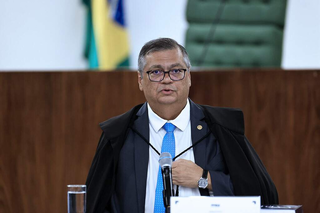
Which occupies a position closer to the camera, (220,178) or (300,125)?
(220,178)

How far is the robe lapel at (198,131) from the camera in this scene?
2.74 meters

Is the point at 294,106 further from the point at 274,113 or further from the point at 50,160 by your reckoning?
the point at 50,160

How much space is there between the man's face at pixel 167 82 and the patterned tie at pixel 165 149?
0.13m

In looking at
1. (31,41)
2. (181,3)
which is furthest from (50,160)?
(181,3)

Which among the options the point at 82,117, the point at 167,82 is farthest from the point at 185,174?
the point at 82,117

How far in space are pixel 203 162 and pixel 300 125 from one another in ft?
4.23

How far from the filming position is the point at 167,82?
8.95 ft

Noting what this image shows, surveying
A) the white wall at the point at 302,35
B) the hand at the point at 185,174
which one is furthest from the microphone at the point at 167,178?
the white wall at the point at 302,35

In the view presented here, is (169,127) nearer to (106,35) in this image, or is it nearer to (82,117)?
(82,117)

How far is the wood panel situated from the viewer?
3.80 metres

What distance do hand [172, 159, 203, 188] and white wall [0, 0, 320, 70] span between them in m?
3.99

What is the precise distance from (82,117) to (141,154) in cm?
125

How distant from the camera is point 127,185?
9.00ft

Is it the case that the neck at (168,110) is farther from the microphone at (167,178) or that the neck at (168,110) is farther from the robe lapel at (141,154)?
the microphone at (167,178)
